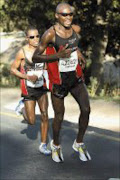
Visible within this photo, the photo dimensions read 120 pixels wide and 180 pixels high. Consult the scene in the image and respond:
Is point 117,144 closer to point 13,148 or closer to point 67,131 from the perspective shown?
point 67,131

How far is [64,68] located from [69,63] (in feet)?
0.32

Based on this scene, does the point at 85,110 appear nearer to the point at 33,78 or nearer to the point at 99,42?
the point at 33,78

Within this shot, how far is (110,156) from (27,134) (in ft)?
6.96

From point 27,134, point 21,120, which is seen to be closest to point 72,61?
point 27,134

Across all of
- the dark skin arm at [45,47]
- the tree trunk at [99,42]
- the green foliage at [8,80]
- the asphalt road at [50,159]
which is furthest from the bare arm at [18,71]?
the green foliage at [8,80]

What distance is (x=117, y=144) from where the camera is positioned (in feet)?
23.5

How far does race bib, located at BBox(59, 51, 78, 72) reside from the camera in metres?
5.41

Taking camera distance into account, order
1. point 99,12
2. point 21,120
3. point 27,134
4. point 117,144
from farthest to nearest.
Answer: point 99,12 < point 21,120 < point 27,134 < point 117,144

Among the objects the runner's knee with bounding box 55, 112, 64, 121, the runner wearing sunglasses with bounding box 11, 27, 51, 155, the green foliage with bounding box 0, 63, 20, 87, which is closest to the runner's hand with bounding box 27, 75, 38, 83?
the runner wearing sunglasses with bounding box 11, 27, 51, 155

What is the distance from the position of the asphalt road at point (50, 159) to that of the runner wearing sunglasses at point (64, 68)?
240 mm

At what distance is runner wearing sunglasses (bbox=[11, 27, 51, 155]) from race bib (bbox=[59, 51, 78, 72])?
946 millimetres

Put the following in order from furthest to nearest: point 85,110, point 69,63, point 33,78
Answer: point 33,78 → point 85,110 → point 69,63

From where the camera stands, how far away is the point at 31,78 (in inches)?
249

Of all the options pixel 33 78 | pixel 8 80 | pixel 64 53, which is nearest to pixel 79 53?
pixel 64 53
